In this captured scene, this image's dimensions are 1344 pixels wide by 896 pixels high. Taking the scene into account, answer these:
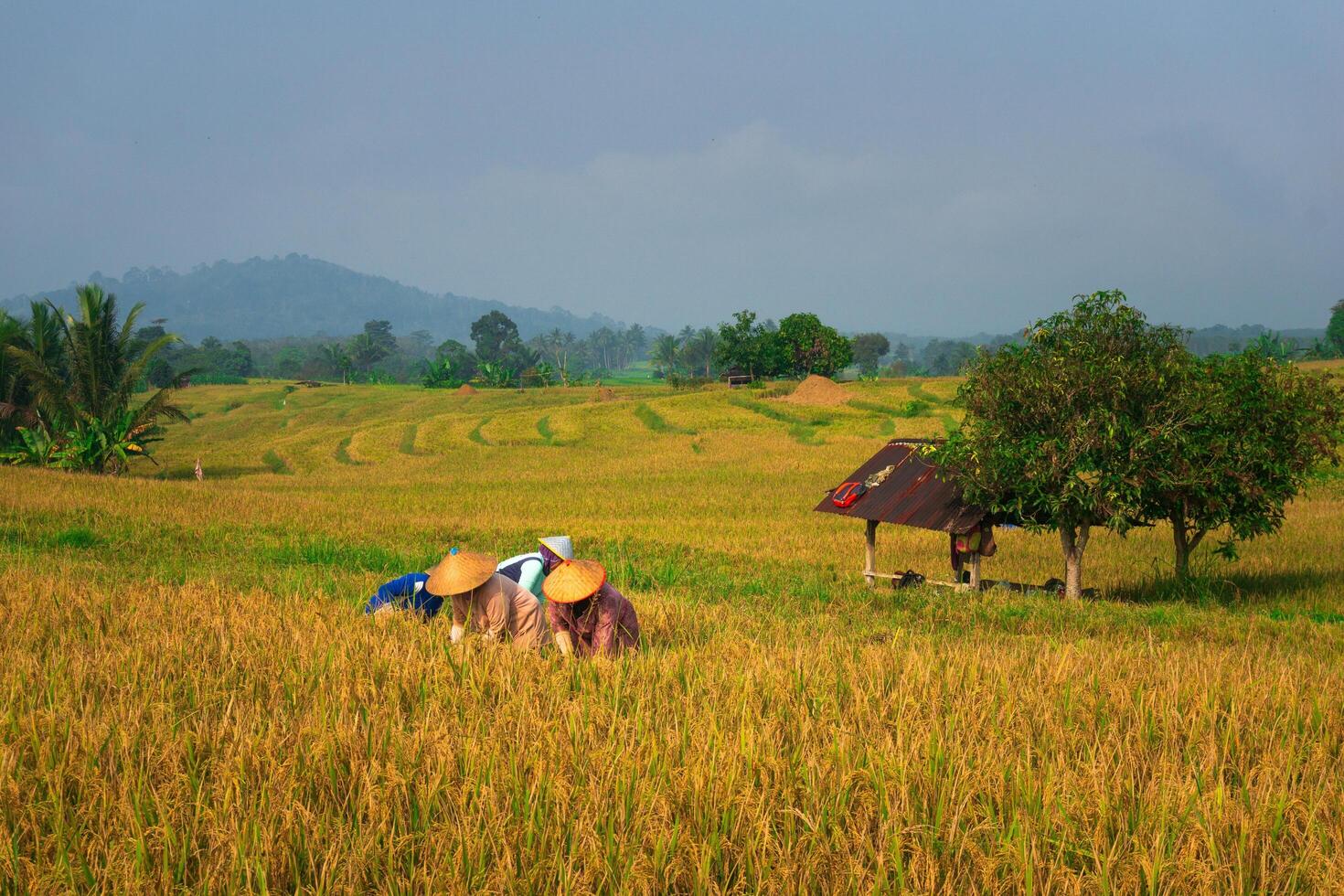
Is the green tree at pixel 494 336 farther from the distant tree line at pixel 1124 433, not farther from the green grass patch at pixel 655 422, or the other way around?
the distant tree line at pixel 1124 433

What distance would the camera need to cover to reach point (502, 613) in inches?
247

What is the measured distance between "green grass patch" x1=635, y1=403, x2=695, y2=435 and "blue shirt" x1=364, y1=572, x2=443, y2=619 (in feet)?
106

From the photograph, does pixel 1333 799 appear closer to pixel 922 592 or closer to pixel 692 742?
pixel 692 742

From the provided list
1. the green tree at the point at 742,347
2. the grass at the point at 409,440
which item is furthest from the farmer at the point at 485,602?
the green tree at the point at 742,347

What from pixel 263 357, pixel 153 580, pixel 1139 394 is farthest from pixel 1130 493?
→ pixel 263 357

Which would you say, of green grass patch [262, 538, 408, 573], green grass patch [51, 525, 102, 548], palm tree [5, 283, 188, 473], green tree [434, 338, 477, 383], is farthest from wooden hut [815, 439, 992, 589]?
green tree [434, 338, 477, 383]

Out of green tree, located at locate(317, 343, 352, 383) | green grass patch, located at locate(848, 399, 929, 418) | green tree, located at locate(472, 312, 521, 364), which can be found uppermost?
green tree, located at locate(472, 312, 521, 364)

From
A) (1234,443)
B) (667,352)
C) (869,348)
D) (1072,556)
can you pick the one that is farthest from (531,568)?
(667,352)

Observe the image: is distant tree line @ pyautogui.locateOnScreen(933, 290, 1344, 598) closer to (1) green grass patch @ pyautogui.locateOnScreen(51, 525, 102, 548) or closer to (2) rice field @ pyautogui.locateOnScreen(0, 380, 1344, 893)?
(2) rice field @ pyautogui.locateOnScreen(0, 380, 1344, 893)

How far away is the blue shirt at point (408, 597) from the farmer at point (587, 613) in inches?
68.3

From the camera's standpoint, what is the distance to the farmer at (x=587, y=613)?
5801mm

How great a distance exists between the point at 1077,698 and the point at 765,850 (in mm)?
2854

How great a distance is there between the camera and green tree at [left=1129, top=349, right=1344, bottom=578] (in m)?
11.0

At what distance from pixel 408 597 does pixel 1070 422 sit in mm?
8354
